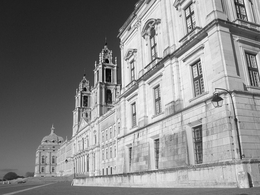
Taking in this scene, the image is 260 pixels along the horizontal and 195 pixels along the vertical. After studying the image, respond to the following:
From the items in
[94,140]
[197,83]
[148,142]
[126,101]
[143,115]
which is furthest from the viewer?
[94,140]

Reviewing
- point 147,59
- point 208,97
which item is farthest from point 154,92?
point 208,97

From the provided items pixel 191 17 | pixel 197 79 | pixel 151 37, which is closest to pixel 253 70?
pixel 197 79

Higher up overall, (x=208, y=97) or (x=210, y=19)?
(x=210, y=19)

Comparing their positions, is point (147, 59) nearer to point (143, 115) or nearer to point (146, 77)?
point (146, 77)

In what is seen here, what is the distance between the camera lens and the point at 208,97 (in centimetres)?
1509

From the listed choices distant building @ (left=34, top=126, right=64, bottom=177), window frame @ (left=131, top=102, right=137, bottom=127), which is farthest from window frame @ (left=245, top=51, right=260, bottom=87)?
distant building @ (left=34, top=126, right=64, bottom=177)

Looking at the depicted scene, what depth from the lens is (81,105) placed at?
9175 centimetres

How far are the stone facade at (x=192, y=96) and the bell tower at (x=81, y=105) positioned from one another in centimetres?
6406

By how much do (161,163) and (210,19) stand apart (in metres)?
10.1

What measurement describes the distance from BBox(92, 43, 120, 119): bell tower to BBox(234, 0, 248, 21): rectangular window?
172ft

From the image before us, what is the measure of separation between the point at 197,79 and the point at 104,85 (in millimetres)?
54811

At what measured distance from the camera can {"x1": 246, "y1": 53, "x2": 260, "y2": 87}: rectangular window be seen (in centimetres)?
1570

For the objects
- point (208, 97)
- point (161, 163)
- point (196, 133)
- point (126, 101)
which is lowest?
point (161, 163)

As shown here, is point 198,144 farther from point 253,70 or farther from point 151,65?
point 151,65
